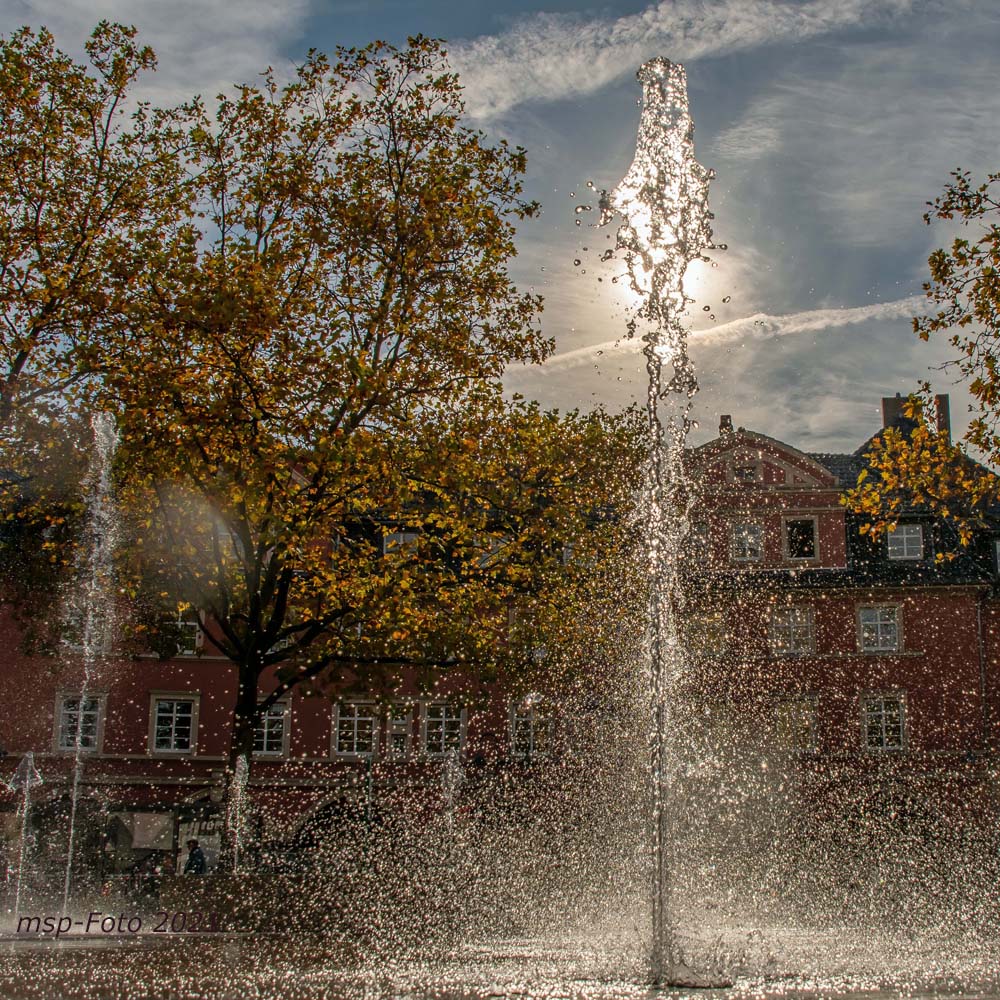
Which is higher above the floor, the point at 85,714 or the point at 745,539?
the point at 745,539

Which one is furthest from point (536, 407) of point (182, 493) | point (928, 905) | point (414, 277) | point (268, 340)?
point (928, 905)

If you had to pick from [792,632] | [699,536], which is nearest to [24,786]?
[699,536]

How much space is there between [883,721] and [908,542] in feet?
23.8

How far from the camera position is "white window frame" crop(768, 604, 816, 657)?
3888 centimetres

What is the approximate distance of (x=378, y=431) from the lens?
1694 cm

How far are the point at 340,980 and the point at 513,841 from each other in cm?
1272

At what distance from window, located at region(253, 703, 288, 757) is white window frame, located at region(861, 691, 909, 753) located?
64.3ft

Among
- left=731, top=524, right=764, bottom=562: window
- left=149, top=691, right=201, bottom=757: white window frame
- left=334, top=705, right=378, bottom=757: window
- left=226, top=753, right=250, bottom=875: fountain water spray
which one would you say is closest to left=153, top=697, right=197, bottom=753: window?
left=149, top=691, right=201, bottom=757: white window frame

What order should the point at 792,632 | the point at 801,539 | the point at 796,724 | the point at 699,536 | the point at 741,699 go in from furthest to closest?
the point at 801,539 < the point at 699,536 < the point at 792,632 < the point at 741,699 < the point at 796,724

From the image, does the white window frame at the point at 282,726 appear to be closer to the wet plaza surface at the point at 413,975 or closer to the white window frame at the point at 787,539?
the white window frame at the point at 787,539

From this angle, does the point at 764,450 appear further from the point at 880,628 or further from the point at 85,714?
the point at 85,714

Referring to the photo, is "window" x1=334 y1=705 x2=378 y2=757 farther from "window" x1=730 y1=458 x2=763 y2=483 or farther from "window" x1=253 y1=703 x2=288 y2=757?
"window" x1=730 y1=458 x2=763 y2=483

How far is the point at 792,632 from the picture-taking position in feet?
129

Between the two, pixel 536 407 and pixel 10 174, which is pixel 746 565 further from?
pixel 10 174
